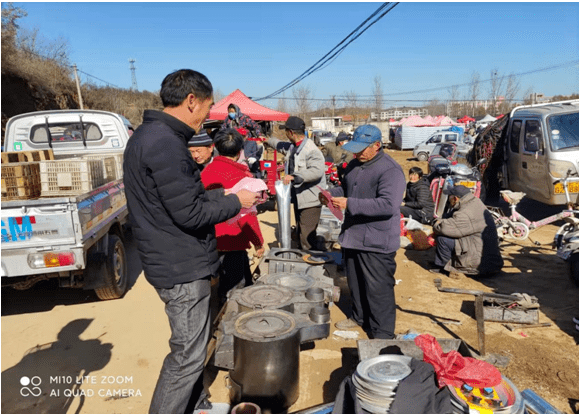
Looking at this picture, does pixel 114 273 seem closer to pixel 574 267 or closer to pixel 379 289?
pixel 379 289

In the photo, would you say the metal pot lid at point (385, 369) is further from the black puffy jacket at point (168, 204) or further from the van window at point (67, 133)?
the van window at point (67, 133)

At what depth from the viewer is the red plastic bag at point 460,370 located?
229 cm

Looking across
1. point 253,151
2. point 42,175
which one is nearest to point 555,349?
point 42,175

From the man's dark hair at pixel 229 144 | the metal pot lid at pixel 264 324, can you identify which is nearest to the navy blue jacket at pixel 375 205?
the metal pot lid at pixel 264 324

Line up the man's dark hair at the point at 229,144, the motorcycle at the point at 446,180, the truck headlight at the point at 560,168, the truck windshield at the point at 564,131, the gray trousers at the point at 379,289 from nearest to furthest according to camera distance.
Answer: the gray trousers at the point at 379,289, the man's dark hair at the point at 229,144, the truck headlight at the point at 560,168, the motorcycle at the point at 446,180, the truck windshield at the point at 564,131

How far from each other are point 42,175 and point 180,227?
9.62ft

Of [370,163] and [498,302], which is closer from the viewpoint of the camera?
[370,163]

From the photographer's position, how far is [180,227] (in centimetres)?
218

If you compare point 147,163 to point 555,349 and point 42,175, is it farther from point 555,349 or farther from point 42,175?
point 555,349

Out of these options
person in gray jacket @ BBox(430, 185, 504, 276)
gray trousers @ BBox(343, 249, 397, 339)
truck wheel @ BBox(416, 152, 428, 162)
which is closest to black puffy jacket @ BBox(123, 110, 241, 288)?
gray trousers @ BBox(343, 249, 397, 339)

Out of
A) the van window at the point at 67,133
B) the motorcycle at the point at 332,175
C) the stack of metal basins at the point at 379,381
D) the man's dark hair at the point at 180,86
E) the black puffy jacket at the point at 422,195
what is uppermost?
the van window at the point at 67,133

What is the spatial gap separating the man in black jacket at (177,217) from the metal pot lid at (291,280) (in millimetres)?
1666

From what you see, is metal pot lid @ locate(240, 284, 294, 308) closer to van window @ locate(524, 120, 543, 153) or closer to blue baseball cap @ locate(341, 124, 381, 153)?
blue baseball cap @ locate(341, 124, 381, 153)

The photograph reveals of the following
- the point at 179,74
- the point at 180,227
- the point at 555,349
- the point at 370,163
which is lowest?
the point at 555,349
